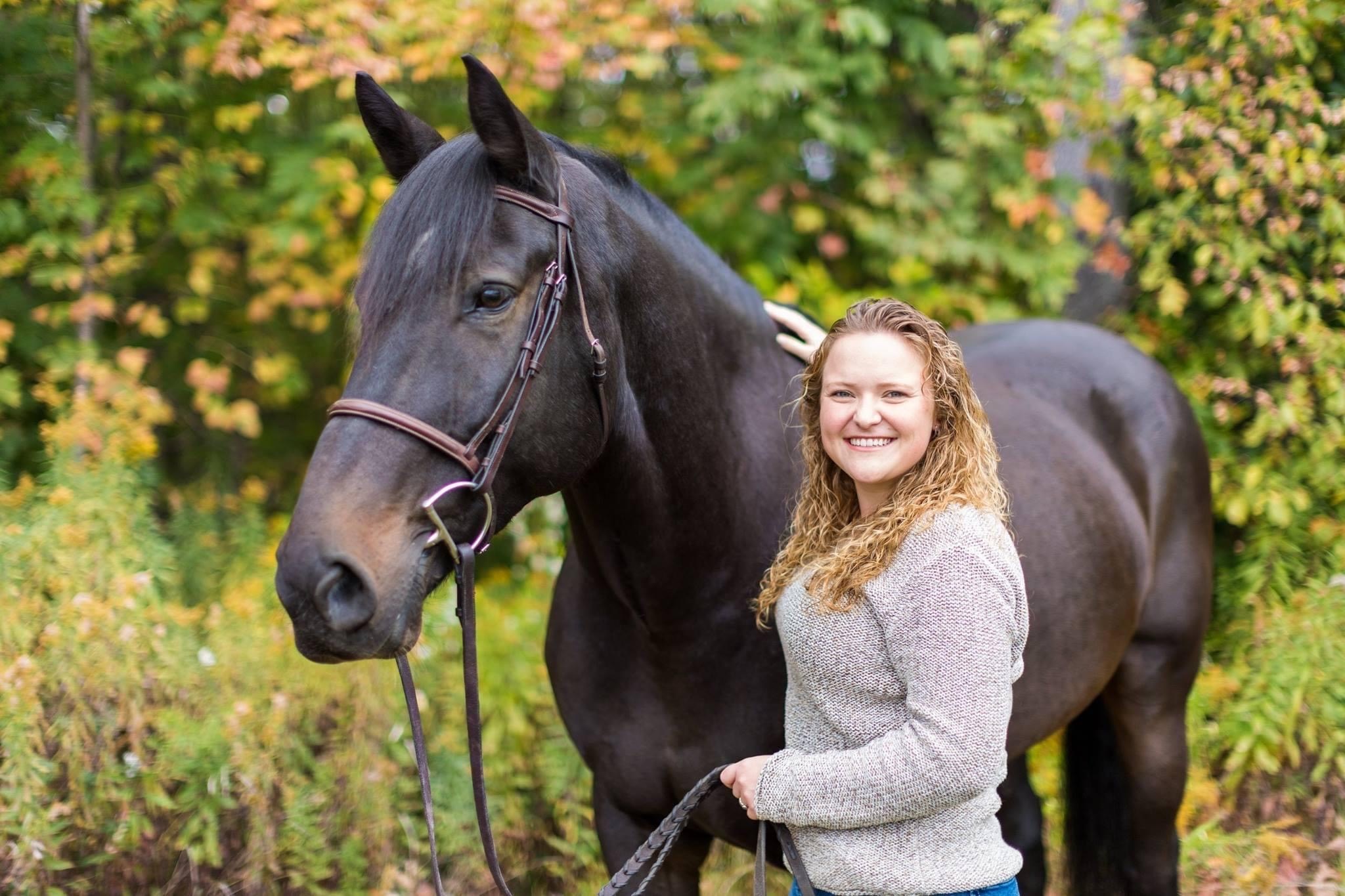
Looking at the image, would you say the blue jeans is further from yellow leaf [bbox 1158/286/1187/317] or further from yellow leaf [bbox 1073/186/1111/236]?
yellow leaf [bbox 1073/186/1111/236]

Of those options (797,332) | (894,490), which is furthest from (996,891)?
(797,332)

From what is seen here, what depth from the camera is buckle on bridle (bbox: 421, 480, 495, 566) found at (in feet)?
5.40

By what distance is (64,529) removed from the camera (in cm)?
350

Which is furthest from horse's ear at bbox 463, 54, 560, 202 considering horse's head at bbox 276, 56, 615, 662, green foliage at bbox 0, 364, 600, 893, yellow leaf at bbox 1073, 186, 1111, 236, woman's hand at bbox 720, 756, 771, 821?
yellow leaf at bbox 1073, 186, 1111, 236

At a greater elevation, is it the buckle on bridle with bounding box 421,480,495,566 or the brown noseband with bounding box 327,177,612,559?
the brown noseband with bounding box 327,177,612,559

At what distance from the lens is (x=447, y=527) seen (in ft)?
5.54

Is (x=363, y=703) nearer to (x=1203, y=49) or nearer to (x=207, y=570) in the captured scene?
(x=207, y=570)

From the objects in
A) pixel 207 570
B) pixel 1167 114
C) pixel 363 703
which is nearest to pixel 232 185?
pixel 207 570

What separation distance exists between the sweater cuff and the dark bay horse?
1.34ft

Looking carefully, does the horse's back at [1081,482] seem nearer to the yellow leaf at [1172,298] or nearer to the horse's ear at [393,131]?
the yellow leaf at [1172,298]

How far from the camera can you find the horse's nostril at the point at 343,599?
1.52 meters

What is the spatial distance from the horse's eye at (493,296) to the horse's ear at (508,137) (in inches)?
7.6

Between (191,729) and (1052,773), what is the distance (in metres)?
3.18

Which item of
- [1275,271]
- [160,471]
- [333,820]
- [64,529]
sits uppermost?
[1275,271]
